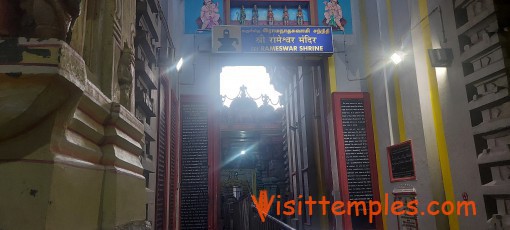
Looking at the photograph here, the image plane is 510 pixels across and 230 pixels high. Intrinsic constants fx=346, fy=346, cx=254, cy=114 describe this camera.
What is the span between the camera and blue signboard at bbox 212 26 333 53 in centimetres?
741

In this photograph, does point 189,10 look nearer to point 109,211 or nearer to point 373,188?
point 373,188

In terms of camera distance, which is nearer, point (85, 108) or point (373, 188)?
point (85, 108)

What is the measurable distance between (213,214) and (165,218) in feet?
8.73

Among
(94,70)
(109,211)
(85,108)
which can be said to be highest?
(94,70)

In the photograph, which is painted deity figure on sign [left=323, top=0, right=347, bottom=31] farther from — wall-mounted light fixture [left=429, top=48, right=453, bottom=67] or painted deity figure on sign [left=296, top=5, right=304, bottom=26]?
wall-mounted light fixture [left=429, top=48, right=453, bottom=67]

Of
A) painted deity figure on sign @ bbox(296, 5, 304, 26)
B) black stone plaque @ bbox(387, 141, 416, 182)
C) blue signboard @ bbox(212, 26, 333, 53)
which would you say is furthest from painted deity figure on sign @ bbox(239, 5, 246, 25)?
black stone plaque @ bbox(387, 141, 416, 182)

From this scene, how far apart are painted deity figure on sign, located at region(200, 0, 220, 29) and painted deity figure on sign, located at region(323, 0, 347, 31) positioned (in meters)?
2.58

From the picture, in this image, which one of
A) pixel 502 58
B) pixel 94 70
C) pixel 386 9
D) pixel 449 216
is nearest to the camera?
pixel 94 70

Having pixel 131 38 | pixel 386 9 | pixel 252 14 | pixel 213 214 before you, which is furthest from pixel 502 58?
pixel 252 14

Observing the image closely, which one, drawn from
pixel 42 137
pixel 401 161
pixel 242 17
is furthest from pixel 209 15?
pixel 42 137

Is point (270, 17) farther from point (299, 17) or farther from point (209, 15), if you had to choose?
point (209, 15)

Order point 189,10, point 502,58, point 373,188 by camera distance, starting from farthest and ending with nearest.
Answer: point 189,10
point 373,188
point 502,58

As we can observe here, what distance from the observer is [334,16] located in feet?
26.8

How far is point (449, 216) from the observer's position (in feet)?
14.1
